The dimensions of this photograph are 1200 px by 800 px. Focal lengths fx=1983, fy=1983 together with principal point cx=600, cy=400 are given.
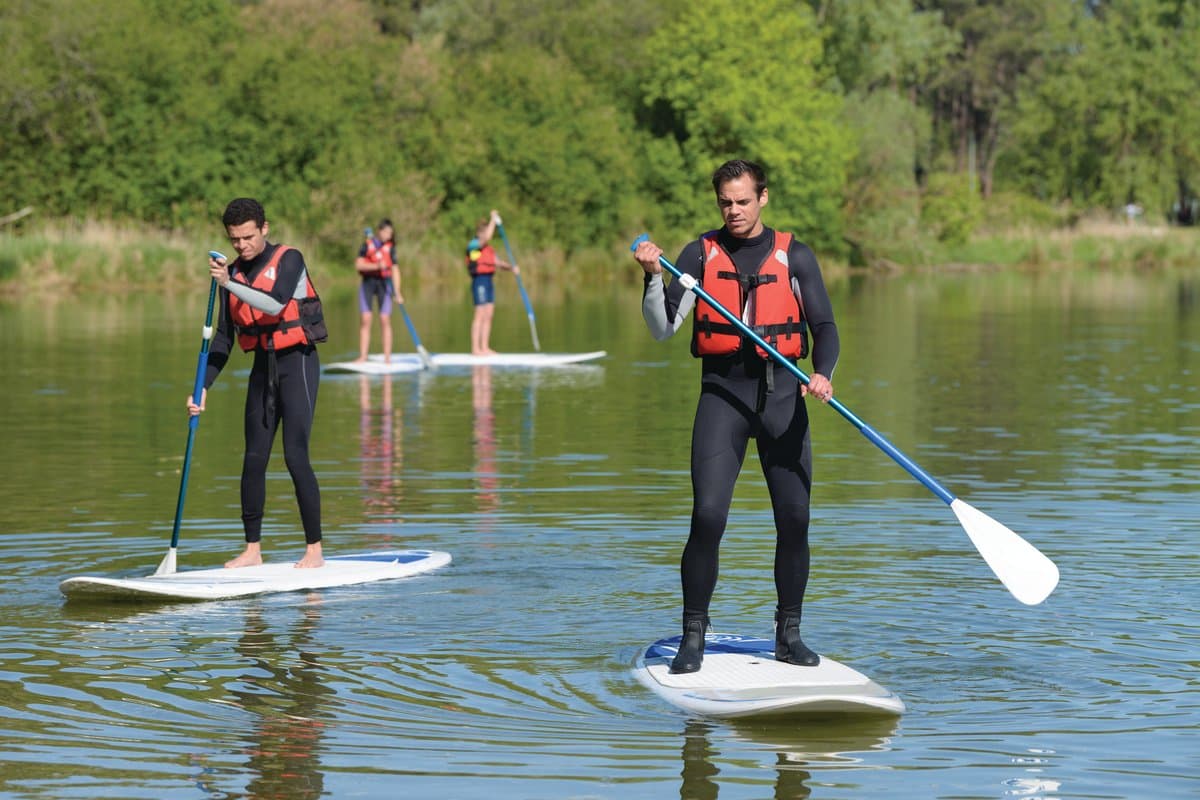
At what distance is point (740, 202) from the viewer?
731 cm

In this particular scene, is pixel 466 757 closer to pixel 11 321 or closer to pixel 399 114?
pixel 11 321

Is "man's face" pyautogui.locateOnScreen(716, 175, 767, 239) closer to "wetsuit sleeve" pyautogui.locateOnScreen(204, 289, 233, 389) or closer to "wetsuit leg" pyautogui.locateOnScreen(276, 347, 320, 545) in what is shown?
"wetsuit leg" pyautogui.locateOnScreen(276, 347, 320, 545)

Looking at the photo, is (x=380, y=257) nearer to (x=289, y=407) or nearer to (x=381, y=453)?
(x=381, y=453)

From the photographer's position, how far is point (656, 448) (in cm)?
1553

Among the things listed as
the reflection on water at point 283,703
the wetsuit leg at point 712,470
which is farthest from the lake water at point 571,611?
the wetsuit leg at point 712,470

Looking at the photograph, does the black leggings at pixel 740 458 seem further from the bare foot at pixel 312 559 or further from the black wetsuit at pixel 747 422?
the bare foot at pixel 312 559

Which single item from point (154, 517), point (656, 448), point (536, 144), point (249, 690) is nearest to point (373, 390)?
point (656, 448)

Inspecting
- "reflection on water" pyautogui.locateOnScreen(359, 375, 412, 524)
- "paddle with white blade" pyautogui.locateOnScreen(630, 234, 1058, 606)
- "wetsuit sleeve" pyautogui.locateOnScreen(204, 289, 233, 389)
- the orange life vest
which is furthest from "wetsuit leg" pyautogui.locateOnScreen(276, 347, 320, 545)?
the orange life vest

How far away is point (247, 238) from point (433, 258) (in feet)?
141

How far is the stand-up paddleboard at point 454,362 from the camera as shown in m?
23.3

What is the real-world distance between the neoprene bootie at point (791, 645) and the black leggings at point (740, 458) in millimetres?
249

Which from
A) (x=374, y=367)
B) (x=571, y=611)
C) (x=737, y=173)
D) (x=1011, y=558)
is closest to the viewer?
(x=737, y=173)

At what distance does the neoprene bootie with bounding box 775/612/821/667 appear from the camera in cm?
748

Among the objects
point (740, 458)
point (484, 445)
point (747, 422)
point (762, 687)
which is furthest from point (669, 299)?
point (484, 445)
